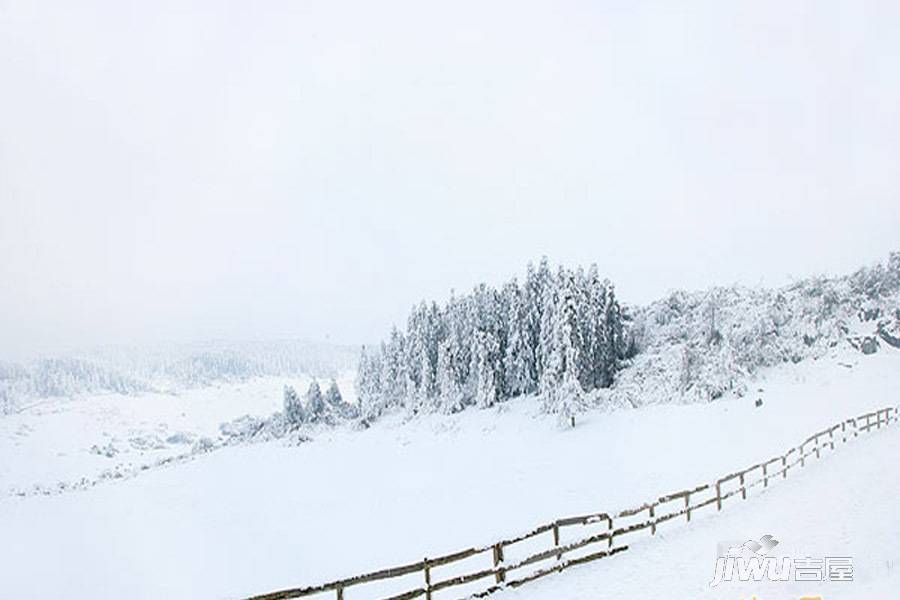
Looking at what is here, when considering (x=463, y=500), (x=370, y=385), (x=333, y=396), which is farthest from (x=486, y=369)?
(x=333, y=396)

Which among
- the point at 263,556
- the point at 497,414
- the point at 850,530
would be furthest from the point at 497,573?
the point at 497,414

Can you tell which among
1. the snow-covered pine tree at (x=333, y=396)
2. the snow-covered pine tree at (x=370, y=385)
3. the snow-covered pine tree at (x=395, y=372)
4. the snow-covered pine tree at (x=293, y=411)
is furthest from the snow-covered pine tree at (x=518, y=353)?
the snow-covered pine tree at (x=333, y=396)

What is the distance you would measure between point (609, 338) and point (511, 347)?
11.0m

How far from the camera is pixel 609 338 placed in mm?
64688

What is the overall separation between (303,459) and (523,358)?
83.9 ft

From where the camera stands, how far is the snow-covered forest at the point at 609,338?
5269 cm

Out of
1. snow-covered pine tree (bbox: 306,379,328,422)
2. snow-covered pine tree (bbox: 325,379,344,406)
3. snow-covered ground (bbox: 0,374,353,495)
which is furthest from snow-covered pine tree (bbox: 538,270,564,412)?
snow-covered ground (bbox: 0,374,353,495)

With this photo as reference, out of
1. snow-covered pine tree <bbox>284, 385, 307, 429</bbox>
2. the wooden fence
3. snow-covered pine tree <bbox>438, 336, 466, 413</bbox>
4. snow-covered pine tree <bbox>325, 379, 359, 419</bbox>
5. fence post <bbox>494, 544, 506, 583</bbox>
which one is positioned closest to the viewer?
the wooden fence

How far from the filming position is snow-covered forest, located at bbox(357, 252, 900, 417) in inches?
2074

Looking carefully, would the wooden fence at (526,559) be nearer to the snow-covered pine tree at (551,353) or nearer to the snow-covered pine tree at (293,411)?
the snow-covered pine tree at (551,353)

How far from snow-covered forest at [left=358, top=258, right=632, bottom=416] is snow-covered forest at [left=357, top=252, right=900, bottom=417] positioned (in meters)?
0.14

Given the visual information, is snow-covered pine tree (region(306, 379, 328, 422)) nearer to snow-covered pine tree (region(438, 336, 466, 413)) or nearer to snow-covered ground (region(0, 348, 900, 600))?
snow-covered ground (region(0, 348, 900, 600))

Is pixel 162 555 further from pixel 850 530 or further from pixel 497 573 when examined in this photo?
pixel 850 530

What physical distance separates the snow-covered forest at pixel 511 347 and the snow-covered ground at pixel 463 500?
13.4 ft
